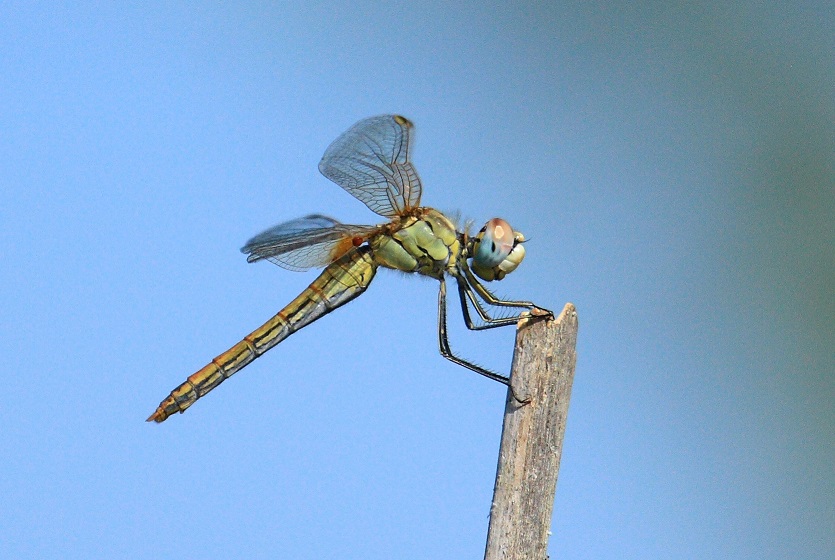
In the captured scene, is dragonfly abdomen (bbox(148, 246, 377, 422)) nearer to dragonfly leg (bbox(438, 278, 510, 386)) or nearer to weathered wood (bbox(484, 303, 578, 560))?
dragonfly leg (bbox(438, 278, 510, 386))

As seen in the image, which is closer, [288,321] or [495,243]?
[495,243]

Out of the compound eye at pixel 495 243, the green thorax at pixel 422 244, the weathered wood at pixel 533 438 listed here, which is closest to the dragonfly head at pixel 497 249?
the compound eye at pixel 495 243

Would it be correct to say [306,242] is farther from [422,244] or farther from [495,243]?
[495,243]

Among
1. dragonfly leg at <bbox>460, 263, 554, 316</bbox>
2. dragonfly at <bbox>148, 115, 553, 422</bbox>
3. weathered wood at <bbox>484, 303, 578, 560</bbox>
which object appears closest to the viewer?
weathered wood at <bbox>484, 303, 578, 560</bbox>

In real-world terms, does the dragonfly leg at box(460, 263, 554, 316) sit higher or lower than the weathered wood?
higher

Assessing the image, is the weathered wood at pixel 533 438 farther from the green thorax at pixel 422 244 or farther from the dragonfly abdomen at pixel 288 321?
the dragonfly abdomen at pixel 288 321

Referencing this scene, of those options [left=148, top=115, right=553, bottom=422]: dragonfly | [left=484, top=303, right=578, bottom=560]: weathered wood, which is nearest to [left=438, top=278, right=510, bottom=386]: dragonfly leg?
[left=148, top=115, right=553, bottom=422]: dragonfly

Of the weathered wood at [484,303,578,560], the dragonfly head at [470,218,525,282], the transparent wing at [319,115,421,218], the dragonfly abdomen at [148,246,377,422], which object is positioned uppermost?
the transparent wing at [319,115,421,218]

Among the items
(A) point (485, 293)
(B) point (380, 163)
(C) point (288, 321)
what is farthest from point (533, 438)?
(B) point (380, 163)
